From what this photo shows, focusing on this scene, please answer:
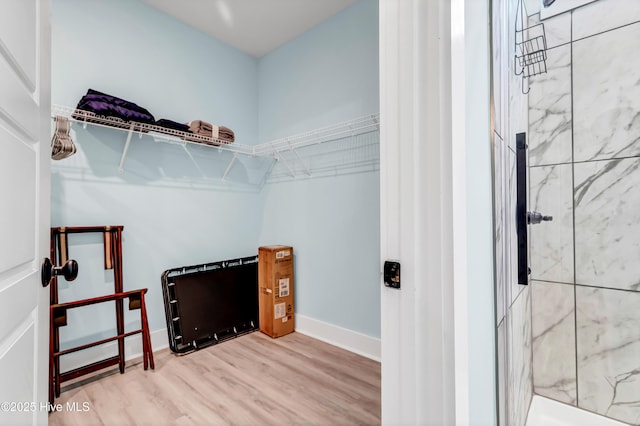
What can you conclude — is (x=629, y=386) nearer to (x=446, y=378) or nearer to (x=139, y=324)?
(x=446, y=378)

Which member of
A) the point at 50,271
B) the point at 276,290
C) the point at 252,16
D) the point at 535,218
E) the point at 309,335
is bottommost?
the point at 309,335

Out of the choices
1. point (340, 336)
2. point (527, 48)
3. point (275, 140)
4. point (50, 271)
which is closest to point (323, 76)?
point (275, 140)

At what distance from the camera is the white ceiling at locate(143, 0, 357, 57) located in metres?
2.34

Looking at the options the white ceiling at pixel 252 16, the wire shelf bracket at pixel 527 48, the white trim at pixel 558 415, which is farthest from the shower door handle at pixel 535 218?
the white ceiling at pixel 252 16

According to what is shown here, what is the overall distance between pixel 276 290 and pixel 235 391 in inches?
35.3

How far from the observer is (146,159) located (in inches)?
92.4

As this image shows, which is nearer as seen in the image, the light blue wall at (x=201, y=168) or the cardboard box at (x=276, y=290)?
the light blue wall at (x=201, y=168)

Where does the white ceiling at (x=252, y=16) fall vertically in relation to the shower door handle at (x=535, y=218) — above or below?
above

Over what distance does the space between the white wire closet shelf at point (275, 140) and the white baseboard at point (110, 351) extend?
1266 millimetres

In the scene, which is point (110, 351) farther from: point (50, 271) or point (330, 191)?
point (330, 191)

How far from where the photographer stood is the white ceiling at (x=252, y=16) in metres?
2.34

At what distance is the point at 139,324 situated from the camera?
7.54ft

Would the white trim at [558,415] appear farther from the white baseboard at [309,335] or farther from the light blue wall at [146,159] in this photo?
the light blue wall at [146,159]

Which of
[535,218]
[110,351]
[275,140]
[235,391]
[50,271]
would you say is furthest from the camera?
[275,140]
